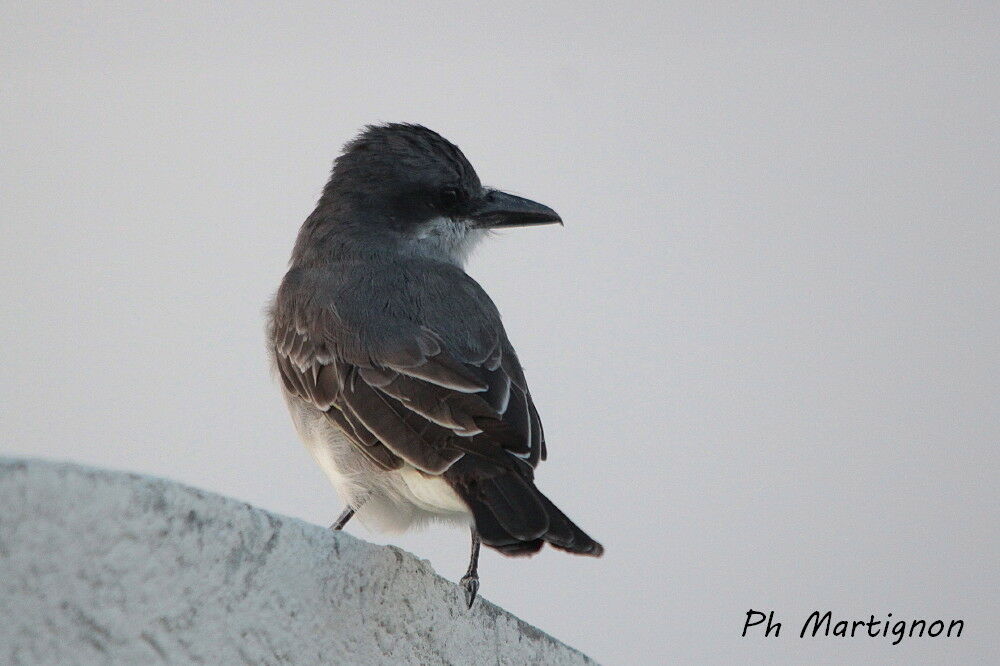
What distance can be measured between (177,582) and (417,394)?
2040 millimetres

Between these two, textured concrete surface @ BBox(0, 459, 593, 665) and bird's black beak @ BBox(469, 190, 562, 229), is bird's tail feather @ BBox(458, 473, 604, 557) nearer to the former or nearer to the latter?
textured concrete surface @ BBox(0, 459, 593, 665)

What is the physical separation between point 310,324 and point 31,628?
320 cm

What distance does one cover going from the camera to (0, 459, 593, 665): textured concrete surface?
2.42m

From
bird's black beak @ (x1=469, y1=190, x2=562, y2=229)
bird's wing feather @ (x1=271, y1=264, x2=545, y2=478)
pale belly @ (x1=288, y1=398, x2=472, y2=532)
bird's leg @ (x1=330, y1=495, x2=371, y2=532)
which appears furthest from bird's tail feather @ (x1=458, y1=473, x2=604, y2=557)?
bird's black beak @ (x1=469, y1=190, x2=562, y2=229)

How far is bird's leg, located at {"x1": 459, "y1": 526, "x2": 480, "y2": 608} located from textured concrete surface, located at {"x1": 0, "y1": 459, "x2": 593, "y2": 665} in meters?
0.42

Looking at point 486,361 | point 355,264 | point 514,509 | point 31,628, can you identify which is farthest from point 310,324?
point 31,628

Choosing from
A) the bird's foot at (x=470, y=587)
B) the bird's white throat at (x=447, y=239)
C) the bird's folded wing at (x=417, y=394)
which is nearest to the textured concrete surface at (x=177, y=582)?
the bird's foot at (x=470, y=587)

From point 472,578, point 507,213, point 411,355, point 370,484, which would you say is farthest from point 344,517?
point 507,213

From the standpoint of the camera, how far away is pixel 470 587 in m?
4.14

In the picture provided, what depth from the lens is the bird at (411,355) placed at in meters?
4.25

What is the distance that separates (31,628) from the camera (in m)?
2.40

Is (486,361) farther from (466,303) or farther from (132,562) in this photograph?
(132,562)

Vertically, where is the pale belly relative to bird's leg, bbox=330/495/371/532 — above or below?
above

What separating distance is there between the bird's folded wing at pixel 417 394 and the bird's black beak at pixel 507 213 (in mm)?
1240
